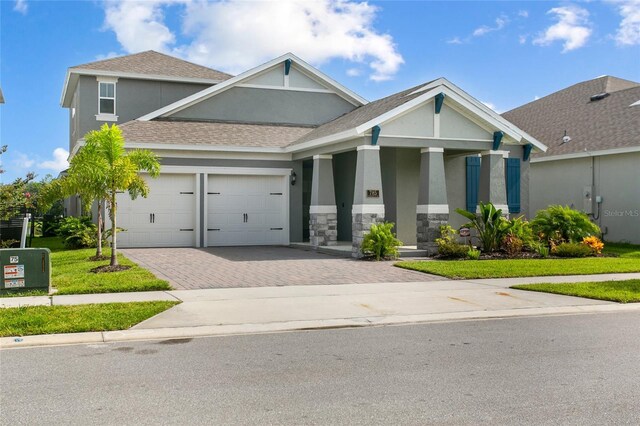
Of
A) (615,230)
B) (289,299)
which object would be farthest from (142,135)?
(615,230)

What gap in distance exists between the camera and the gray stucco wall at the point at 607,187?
2338 centimetres

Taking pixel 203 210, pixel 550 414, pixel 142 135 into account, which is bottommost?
pixel 550 414

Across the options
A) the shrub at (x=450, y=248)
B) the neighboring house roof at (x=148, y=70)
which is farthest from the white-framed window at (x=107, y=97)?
the shrub at (x=450, y=248)

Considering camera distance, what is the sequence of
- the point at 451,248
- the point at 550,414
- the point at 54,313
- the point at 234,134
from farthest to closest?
the point at 234,134, the point at 451,248, the point at 54,313, the point at 550,414

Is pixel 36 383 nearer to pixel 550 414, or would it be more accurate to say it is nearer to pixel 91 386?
pixel 91 386

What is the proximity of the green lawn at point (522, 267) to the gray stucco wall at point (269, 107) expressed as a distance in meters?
10.3

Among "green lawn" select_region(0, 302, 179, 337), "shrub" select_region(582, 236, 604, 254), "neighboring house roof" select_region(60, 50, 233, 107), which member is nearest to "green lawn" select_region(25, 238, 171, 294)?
"green lawn" select_region(0, 302, 179, 337)

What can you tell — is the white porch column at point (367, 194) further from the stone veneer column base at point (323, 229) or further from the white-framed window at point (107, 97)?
the white-framed window at point (107, 97)

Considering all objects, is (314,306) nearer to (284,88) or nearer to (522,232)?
(522,232)

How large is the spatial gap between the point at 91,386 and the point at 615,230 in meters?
22.6

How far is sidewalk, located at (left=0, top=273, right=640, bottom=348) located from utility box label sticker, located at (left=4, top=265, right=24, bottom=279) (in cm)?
59

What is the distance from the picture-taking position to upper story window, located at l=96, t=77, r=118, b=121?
983 inches

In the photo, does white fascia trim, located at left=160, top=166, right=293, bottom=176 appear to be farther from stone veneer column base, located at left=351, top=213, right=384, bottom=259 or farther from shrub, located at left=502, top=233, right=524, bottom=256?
shrub, located at left=502, top=233, right=524, bottom=256

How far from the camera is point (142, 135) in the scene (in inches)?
844
